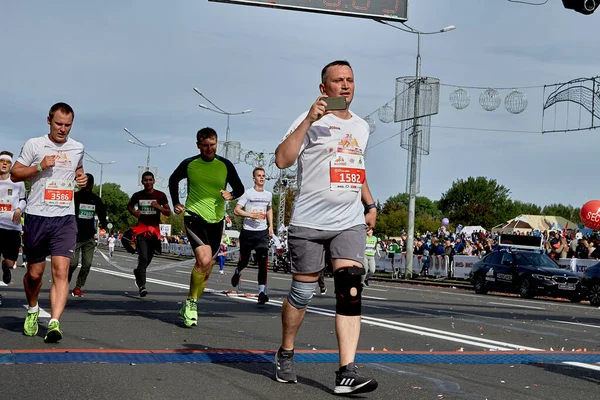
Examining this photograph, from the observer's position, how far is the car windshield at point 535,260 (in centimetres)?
2413

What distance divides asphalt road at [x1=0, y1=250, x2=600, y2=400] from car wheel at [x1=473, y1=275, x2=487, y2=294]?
13.7 metres

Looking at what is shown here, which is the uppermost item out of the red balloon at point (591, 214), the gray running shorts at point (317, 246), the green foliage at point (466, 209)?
the green foliage at point (466, 209)

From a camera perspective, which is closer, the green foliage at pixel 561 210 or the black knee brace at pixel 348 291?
the black knee brace at pixel 348 291

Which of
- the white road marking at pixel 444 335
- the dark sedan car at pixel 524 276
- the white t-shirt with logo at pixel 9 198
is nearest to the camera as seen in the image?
the white road marking at pixel 444 335

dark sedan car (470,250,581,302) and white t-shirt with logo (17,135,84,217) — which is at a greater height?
white t-shirt with logo (17,135,84,217)

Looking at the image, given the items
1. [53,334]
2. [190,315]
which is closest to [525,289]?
[190,315]

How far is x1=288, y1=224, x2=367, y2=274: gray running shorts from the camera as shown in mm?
5598

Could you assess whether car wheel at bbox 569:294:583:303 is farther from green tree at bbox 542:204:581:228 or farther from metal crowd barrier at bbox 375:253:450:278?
green tree at bbox 542:204:581:228

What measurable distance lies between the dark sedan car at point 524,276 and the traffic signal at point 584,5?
10.9 m

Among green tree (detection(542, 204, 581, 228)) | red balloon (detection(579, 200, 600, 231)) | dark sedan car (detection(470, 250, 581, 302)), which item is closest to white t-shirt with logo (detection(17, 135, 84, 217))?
red balloon (detection(579, 200, 600, 231))

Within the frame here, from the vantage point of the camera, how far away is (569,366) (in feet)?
23.2

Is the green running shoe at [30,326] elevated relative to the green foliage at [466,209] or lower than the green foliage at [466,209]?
lower

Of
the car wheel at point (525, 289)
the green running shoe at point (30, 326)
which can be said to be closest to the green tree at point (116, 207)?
the car wheel at point (525, 289)

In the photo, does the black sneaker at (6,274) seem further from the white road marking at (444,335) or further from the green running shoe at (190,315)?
the green running shoe at (190,315)
